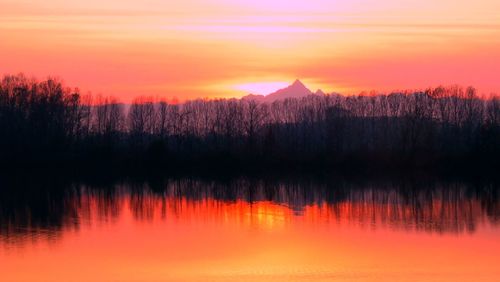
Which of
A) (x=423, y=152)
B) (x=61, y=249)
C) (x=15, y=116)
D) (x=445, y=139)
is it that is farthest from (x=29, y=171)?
(x=61, y=249)

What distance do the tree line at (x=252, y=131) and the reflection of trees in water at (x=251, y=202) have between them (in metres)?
10.0

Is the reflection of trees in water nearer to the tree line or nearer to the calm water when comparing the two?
the calm water

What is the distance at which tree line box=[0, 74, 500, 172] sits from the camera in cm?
4556

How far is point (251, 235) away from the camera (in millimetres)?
18594

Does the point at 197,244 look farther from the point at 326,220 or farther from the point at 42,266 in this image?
the point at 326,220

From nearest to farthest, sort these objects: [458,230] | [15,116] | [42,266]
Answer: [42,266] → [458,230] → [15,116]

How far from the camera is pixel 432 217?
21.7 m

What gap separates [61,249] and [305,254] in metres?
4.90

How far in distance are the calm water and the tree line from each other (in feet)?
48.5

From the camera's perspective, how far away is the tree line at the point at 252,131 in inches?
1794

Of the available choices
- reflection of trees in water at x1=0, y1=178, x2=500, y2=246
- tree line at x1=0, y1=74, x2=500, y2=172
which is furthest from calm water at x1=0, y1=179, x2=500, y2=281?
tree line at x1=0, y1=74, x2=500, y2=172

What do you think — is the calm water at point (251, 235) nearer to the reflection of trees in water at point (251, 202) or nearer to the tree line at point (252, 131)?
the reflection of trees in water at point (251, 202)

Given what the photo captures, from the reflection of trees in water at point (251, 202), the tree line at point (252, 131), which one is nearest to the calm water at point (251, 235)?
the reflection of trees in water at point (251, 202)

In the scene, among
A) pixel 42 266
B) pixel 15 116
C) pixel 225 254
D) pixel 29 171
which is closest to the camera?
pixel 42 266
